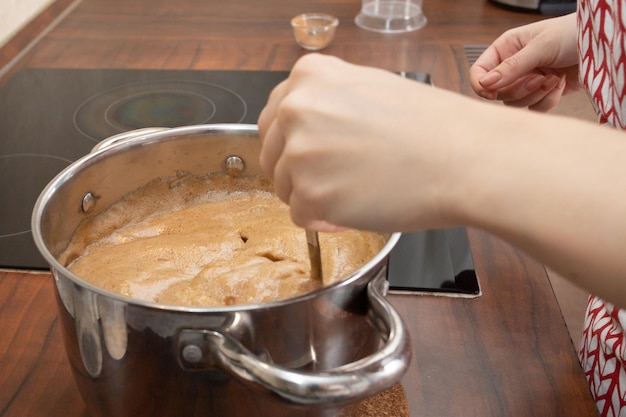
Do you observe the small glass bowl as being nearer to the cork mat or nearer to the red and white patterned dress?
the red and white patterned dress

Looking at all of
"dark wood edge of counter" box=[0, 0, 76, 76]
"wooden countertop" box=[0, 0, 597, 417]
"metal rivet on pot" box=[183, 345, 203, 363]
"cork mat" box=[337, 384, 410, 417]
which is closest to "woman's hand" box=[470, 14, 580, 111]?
"wooden countertop" box=[0, 0, 597, 417]

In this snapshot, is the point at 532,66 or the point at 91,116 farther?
the point at 91,116

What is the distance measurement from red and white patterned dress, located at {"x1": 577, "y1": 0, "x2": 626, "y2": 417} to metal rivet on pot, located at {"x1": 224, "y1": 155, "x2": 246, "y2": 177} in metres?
0.39

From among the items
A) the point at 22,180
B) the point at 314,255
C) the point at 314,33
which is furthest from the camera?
the point at 314,33

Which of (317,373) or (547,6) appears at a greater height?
(317,373)

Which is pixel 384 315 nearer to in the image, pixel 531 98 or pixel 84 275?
pixel 84 275

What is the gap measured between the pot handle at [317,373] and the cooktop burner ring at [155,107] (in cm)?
68

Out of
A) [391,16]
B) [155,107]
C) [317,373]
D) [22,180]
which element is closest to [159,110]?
[155,107]

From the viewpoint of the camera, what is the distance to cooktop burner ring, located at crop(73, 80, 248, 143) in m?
1.08

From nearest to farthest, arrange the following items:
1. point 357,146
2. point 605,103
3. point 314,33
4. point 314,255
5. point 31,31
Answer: point 357,146, point 314,255, point 605,103, point 314,33, point 31,31

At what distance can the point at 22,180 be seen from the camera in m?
0.93

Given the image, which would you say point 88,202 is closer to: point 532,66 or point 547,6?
point 532,66

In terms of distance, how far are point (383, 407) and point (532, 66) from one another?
0.46 metres

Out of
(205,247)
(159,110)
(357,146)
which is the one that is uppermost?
(357,146)
